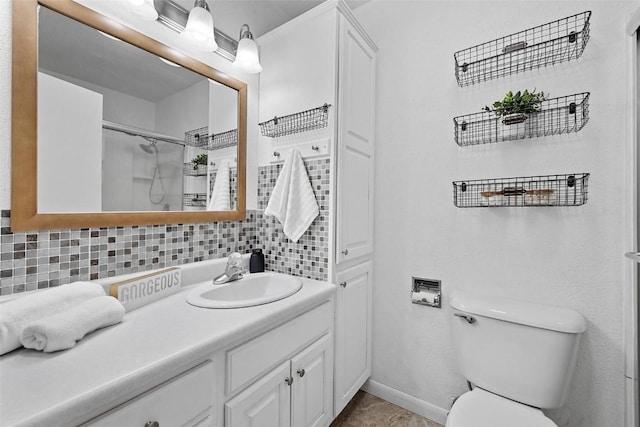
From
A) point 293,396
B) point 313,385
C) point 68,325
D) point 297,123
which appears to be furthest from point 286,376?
point 297,123

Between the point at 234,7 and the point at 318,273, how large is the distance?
5.19ft

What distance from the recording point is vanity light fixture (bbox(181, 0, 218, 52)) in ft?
4.16

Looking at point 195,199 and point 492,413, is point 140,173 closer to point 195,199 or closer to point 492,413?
point 195,199

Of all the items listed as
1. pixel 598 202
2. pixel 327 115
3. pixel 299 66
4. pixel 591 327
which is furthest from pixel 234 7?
pixel 591 327

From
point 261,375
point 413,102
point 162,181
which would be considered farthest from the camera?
point 413,102

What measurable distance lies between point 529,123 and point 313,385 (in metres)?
1.60

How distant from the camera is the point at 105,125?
3.68 feet

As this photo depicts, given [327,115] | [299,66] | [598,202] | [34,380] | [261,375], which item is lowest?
[261,375]

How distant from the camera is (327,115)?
1.49 m

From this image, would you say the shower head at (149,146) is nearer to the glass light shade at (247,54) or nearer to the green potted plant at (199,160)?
the green potted plant at (199,160)

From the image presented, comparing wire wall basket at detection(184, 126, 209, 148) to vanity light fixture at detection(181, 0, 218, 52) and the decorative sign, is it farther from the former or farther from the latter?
the decorative sign

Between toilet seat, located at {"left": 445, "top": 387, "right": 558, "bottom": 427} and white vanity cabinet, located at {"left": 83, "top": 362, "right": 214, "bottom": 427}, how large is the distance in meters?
0.87

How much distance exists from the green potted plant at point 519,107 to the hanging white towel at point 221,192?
1381mm

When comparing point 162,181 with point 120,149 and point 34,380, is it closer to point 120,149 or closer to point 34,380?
point 120,149
